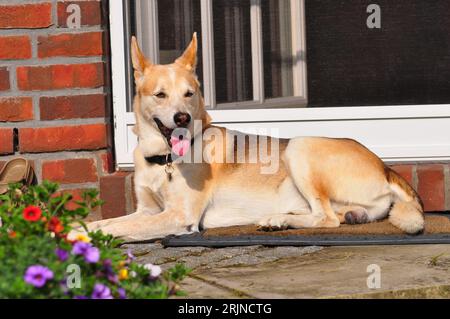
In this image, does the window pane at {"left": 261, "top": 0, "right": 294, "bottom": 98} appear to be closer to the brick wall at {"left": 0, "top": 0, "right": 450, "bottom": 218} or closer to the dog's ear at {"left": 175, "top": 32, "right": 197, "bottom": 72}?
the dog's ear at {"left": 175, "top": 32, "right": 197, "bottom": 72}

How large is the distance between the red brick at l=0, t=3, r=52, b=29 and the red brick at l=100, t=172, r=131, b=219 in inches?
34.8

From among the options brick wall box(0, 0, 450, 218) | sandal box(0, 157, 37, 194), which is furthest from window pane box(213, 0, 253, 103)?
sandal box(0, 157, 37, 194)

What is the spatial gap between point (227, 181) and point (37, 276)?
2607mm

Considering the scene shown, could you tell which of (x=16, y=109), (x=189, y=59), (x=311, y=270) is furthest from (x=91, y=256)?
(x=16, y=109)

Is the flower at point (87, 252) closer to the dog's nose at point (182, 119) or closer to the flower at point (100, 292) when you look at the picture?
the flower at point (100, 292)

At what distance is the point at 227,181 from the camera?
4793mm

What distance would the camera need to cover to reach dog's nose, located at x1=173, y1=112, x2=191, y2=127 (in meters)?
4.34

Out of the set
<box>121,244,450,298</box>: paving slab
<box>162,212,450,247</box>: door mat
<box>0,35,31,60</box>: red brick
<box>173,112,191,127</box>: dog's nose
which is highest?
<box>0,35,31,60</box>: red brick


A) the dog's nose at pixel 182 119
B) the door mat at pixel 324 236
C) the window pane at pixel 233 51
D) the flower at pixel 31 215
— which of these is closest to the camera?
the flower at pixel 31 215

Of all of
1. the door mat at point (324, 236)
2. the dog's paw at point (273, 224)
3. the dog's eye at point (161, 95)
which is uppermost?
the dog's eye at point (161, 95)

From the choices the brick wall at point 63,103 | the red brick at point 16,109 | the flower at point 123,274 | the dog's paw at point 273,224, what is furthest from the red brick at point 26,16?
the flower at point 123,274

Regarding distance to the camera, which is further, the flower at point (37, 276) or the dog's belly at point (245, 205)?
the dog's belly at point (245, 205)

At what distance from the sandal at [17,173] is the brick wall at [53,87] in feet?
0.21

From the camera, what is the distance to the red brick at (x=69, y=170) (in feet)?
16.1
